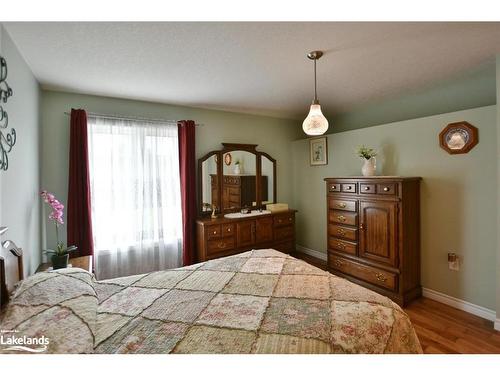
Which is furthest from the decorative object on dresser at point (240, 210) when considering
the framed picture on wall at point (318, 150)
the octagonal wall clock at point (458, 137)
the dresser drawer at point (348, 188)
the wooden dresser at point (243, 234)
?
the octagonal wall clock at point (458, 137)

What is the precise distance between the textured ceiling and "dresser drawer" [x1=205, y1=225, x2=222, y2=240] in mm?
1611

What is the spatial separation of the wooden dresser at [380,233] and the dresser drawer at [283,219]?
2.82 ft

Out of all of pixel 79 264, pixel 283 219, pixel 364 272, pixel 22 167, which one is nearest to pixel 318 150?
pixel 283 219

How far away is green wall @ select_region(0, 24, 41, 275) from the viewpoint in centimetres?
154

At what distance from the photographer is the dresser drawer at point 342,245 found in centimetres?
286

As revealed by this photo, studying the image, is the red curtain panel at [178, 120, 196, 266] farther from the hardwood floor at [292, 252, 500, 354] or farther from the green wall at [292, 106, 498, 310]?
the hardwood floor at [292, 252, 500, 354]

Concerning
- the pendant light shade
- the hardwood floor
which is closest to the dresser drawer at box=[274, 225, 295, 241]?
the hardwood floor

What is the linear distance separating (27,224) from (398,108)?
4084 mm

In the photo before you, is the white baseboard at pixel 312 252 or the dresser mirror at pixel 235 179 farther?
the white baseboard at pixel 312 252

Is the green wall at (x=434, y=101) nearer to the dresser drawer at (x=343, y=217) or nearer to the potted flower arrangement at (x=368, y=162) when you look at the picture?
the potted flower arrangement at (x=368, y=162)

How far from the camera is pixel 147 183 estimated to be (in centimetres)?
296
